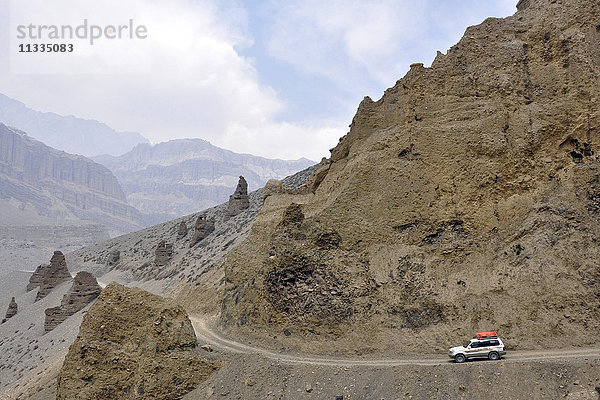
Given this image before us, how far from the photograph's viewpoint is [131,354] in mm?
15375

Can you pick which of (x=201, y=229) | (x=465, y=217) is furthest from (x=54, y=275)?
(x=465, y=217)

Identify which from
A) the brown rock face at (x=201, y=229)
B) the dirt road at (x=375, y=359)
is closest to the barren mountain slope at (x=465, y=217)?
the dirt road at (x=375, y=359)

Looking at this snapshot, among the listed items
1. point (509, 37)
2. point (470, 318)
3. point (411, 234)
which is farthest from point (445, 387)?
point (509, 37)

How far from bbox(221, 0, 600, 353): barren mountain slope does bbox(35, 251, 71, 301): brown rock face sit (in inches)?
1607

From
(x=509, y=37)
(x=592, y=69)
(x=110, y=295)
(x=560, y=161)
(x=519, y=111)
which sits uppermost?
(x=509, y=37)

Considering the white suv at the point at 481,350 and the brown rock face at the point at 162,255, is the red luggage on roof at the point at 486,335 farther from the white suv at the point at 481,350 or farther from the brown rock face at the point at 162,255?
the brown rock face at the point at 162,255

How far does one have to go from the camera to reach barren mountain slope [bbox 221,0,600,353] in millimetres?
16125

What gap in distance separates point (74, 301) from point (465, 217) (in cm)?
3650

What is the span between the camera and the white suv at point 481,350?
14.1 m

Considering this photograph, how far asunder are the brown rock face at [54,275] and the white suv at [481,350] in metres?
51.8

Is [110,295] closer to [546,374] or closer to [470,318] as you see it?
[470,318]

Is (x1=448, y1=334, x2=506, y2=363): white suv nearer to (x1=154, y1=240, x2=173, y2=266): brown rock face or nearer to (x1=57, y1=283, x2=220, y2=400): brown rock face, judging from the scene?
(x1=57, y1=283, x2=220, y2=400): brown rock face

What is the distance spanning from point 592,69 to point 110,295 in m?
24.0

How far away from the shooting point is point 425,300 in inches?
680
